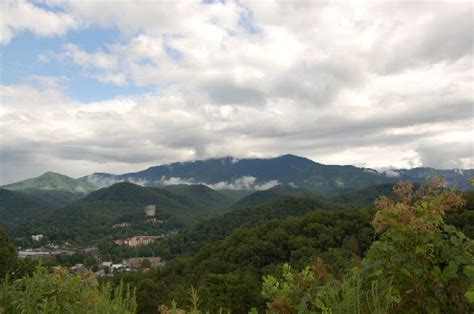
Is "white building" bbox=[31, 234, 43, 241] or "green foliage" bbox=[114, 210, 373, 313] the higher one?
"green foliage" bbox=[114, 210, 373, 313]

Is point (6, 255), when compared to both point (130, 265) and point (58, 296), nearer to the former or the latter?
point (58, 296)

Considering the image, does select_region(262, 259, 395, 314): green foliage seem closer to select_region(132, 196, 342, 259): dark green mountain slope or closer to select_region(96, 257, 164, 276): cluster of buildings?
select_region(96, 257, 164, 276): cluster of buildings

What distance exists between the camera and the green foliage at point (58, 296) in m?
3.74

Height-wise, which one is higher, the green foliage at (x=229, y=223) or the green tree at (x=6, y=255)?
the green tree at (x=6, y=255)

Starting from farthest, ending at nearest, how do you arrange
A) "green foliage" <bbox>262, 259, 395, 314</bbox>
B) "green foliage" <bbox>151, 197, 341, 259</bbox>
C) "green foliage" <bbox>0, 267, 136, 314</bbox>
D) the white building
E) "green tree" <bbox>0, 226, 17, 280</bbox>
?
1. the white building
2. "green foliage" <bbox>151, 197, 341, 259</bbox>
3. "green tree" <bbox>0, 226, 17, 280</bbox>
4. "green foliage" <bbox>0, 267, 136, 314</bbox>
5. "green foliage" <bbox>262, 259, 395, 314</bbox>

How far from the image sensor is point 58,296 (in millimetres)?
4035

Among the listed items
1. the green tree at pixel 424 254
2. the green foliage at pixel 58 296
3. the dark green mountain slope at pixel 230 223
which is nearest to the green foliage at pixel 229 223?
the dark green mountain slope at pixel 230 223

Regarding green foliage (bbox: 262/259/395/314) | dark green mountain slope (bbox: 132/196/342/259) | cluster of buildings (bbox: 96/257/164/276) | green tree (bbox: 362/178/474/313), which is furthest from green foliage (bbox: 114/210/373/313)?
dark green mountain slope (bbox: 132/196/342/259)

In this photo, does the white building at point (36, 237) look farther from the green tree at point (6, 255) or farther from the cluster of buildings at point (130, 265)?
the green tree at point (6, 255)

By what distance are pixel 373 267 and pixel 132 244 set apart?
480 feet

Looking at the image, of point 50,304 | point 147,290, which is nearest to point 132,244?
point 147,290

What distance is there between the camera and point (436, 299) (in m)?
3.04

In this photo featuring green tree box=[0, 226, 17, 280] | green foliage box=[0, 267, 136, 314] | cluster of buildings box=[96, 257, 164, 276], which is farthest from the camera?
cluster of buildings box=[96, 257, 164, 276]

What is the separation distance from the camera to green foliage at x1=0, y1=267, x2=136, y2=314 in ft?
12.3
